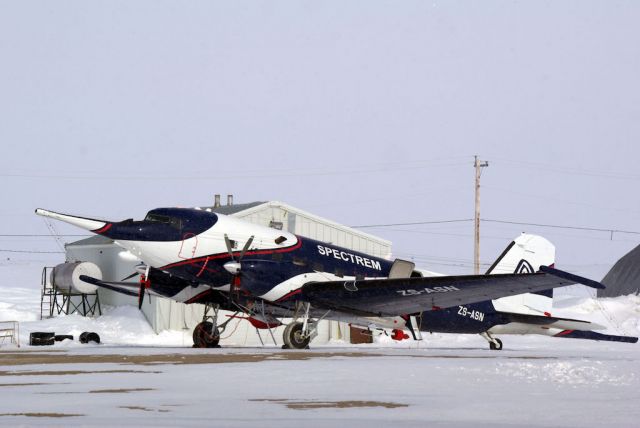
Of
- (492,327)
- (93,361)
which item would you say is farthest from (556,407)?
(492,327)

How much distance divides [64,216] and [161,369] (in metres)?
12.9

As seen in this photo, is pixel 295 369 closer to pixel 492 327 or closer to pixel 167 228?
pixel 167 228

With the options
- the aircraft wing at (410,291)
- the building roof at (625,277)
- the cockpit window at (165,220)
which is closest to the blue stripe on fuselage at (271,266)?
the aircraft wing at (410,291)

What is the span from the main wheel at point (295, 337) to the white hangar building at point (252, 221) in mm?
17408

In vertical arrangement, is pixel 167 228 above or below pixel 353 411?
above

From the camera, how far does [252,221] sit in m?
49.2

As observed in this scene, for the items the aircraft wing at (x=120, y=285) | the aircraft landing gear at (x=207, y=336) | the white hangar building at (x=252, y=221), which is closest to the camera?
the aircraft landing gear at (x=207, y=336)

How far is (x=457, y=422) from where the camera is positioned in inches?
326

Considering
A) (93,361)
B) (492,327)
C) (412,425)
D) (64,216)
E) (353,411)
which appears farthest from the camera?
(492,327)

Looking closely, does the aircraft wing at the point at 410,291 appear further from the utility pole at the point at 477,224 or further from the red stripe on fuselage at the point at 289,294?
the utility pole at the point at 477,224

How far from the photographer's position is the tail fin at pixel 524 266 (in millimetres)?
34250

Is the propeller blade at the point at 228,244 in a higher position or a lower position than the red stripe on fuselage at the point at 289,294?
higher

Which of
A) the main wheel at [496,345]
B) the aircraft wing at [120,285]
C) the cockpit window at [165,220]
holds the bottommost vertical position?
the main wheel at [496,345]

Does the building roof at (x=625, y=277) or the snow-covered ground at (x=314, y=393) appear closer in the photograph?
the snow-covered ground at (x=314, y=393)
